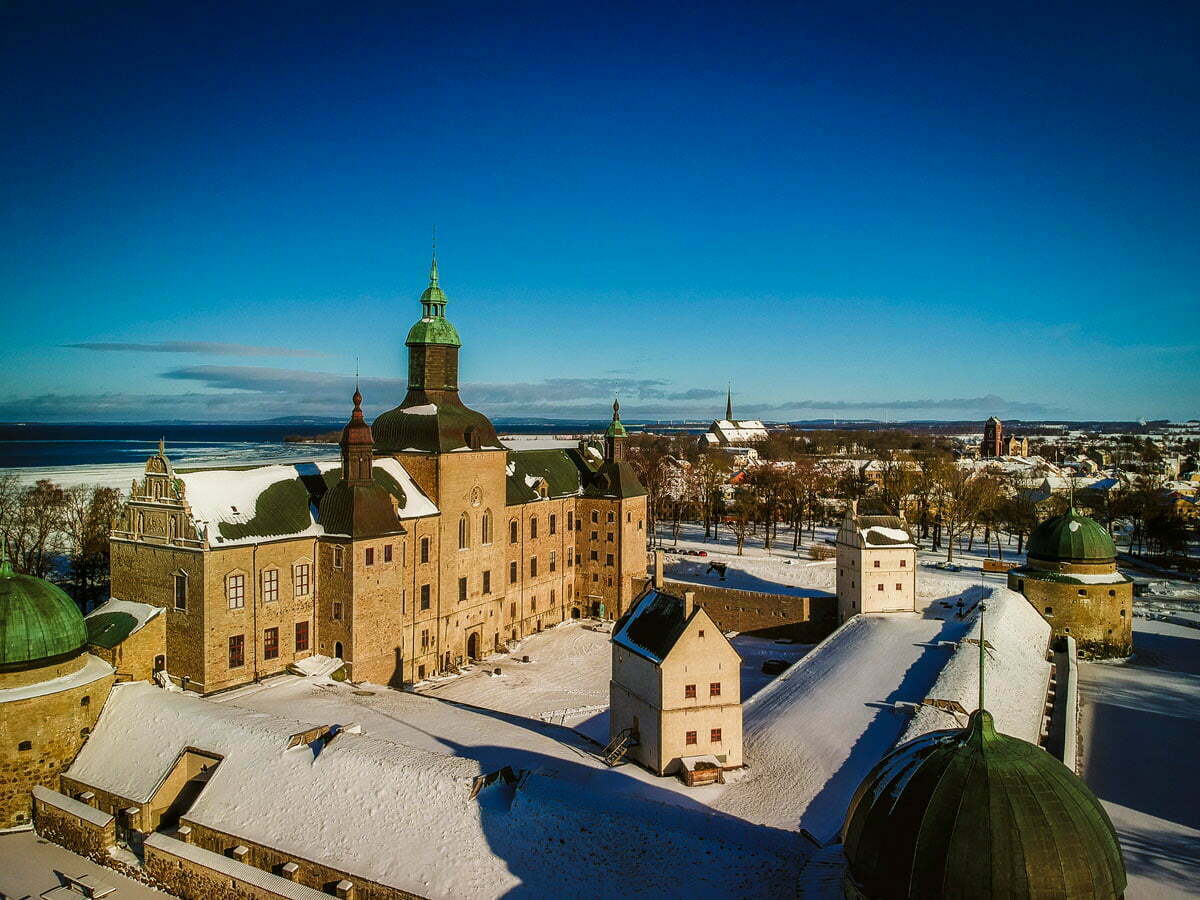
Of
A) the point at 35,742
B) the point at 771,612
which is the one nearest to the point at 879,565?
the point at 771,612

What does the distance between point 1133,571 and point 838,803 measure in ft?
163

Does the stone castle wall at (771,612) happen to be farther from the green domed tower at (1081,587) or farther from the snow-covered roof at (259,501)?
the snow-covered roof at (259,501)

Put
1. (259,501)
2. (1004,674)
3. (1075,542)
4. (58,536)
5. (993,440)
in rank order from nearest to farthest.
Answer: (1004,674) < (259,501) < (1075,542) < (58,536) < (993,440)

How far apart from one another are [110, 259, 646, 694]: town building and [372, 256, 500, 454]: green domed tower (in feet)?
0.27

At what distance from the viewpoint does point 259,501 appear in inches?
1260

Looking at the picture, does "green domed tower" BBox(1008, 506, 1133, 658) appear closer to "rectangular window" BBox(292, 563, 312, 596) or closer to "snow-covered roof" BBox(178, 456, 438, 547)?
"snow-covered roof" BBox(178, 456, 438, 547)

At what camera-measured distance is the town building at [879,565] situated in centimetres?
4072

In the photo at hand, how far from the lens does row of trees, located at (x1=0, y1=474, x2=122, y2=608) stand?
44.5 metres

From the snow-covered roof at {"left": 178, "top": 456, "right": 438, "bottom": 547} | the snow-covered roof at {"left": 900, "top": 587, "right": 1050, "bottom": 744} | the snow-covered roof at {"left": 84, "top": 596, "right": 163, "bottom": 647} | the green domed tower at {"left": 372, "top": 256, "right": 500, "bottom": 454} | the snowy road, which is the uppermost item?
the green domed tower at {"left": 372, "top": 256, "right": 500, "bottom": 454}

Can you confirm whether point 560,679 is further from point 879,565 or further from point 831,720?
point 879,565

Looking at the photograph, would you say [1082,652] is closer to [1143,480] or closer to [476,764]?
[476,764]

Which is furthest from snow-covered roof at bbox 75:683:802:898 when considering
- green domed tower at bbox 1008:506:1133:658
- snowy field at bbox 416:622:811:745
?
green domed tower at bbox 1008:506:1133:658

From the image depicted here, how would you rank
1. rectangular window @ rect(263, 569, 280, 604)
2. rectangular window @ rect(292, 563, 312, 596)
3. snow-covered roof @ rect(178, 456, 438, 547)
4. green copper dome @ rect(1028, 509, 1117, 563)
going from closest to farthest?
1. snow-covered roof @ rect(178, 456, 438, 547)
2. rectangular window @ rect(263, 569, 280, 604)
3. rectangular window @ rect(292, 563, 312, 596)
4. green copper dome @ rect(1028, 509, 1117, 563)

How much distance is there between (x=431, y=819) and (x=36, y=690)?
1271 centimetres
